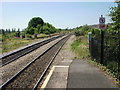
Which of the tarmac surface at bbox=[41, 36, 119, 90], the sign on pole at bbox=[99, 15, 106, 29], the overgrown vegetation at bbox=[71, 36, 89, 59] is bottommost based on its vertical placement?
the tarmac surface at bbox=[41, 36, 119, 90]

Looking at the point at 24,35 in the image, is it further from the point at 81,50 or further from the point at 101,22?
the point at 101,22

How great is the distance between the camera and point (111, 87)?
6465mm

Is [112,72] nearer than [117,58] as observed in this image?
No

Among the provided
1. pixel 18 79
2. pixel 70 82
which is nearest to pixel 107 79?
pixel 70 82

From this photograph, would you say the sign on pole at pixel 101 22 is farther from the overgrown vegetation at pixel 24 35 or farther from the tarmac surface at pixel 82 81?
the overgrown vegetation at pixel 24 35

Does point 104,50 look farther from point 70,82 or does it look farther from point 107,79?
point 70,82

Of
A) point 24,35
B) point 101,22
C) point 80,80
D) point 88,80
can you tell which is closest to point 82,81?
point 80,80

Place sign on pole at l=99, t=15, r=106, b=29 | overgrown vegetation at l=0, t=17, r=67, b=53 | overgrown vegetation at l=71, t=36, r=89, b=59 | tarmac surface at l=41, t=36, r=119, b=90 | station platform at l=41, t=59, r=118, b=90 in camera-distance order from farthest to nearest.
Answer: overgrown vegetation at l=0, t=17, r=67, b=53 < overgrown vegetation at l=71, t=36, r=89, b=59 < sign on pole at l=99, t=15, r=106, b=29 < station platform at l=41, t=59, r=118, b=90 < tarmac surface at l=41, t=36, r=119, b=90

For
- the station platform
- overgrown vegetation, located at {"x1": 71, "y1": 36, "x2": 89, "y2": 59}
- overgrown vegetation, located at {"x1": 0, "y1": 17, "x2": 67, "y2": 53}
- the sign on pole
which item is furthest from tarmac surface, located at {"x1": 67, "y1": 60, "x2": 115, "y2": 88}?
overgrown vegetation, located at {"x1": 0, "y1": 17, "x2": 67, "y2": 53}

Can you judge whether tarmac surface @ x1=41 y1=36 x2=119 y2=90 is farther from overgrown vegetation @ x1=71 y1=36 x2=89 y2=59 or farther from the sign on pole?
overgrown vegetation @ x1=71 y1=36 x2=89 y2=59

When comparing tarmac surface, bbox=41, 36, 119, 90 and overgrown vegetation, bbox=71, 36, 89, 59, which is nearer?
tarmac surface, bbox=41, 36, 119, 90

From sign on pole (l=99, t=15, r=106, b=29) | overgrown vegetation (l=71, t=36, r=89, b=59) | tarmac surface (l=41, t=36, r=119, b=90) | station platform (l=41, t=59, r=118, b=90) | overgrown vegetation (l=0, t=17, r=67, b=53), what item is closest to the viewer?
tarmac surface (l=41, t=36, r=119, b=90)

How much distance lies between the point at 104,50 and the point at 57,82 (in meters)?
3.63

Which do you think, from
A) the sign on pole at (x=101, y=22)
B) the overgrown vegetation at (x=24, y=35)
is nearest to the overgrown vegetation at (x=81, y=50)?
the sign on pole at (x=101, y=22)
